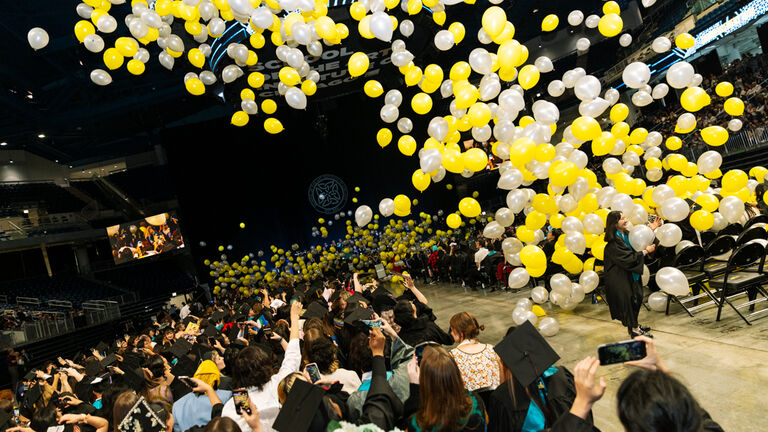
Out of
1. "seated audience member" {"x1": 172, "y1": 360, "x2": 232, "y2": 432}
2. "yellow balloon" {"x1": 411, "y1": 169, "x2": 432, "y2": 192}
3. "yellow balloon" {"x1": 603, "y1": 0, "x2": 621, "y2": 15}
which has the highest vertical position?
"yellow balloon" {"x1": 603, "y1": 0, "x2": 621, "y2": 15}

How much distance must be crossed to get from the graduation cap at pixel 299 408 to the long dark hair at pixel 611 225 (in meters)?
3.63

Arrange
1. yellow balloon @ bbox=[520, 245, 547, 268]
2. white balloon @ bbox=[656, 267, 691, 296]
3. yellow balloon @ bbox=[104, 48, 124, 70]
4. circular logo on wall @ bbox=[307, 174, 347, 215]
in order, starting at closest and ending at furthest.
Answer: white balloon @ bbox=[656, 267, 691, 296]
yellow balloon @ bbox=[520, 245, 547, 268]
yellow balloon @ bbox=[104, 48, 124, 70]
circular logo on wall @ bbox=[307, 174, 347, 215]

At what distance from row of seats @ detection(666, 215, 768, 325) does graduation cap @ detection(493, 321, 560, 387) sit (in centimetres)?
343

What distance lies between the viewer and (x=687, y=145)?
14.3m

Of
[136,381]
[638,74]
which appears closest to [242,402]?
[136,381]

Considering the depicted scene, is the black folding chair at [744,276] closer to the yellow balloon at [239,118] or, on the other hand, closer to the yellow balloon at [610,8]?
the yellow balloon at [610,8]

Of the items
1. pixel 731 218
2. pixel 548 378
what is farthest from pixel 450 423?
pixel 731 218

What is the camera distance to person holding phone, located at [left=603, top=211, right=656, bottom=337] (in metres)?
4.54

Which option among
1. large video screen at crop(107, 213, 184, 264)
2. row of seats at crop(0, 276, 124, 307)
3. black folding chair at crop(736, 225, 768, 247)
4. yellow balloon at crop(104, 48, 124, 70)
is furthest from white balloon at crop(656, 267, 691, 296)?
row of seats at crop(0, 276, 124, 307)

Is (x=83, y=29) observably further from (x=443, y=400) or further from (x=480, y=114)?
(x=443, y=400)

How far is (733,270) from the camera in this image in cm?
475

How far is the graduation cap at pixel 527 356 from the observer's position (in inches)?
80.0

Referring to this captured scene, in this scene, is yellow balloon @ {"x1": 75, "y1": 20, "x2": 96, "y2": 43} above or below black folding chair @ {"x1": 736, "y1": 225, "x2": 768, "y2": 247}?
above

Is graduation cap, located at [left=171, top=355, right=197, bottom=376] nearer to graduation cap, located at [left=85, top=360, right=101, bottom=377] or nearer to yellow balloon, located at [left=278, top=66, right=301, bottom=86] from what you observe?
graduation cap, located at [left=85, top=360, right=101, bottom=377]
